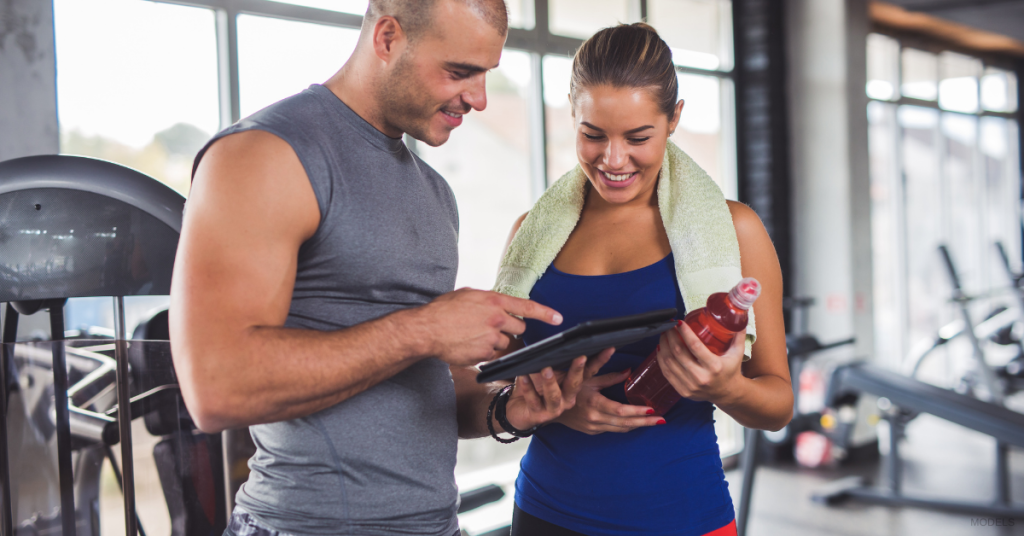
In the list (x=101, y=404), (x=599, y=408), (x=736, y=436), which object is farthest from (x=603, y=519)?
(x=736, y=436)

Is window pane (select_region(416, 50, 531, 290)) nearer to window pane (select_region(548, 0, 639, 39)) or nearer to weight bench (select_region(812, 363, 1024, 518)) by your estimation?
window pane (select_region(548, 0, 639, 39))

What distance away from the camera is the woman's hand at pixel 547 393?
1.06m

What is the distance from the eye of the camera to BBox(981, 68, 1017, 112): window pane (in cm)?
748

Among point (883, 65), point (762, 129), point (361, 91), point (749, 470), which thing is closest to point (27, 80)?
point (361, 91)

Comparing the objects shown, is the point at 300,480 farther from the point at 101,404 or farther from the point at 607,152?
the point at 607,152

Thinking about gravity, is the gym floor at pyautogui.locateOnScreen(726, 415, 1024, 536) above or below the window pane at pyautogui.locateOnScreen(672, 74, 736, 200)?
below

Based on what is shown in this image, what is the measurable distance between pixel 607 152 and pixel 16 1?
1876 mm

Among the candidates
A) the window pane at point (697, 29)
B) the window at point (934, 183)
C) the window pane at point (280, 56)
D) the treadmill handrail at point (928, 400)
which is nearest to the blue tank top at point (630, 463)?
the window pane at point (280, 56)

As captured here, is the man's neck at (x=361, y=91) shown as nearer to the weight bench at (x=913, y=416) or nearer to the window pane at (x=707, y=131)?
the weight bench at (x=913, y=416)

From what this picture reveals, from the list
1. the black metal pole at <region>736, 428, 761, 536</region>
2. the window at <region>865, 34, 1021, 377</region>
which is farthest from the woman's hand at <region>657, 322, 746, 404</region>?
the window at <region>865, 34, 1021, 377</region>

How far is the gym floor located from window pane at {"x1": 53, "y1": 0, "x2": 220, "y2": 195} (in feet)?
10.2

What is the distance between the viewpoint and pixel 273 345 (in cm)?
84

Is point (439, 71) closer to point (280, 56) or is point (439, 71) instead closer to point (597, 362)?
point (597, 362)

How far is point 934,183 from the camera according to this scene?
683cm
